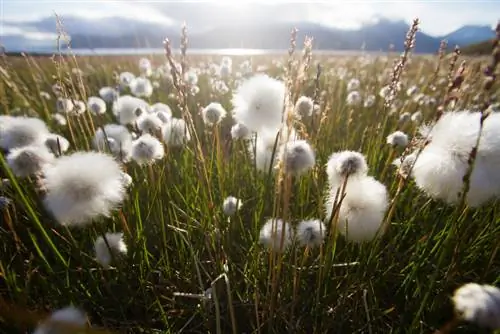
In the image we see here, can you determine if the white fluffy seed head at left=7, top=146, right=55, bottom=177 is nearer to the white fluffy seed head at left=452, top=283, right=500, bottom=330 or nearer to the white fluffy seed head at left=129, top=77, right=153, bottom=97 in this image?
the white fluffy seed head at left=452, top=283, right=500, bottom=330

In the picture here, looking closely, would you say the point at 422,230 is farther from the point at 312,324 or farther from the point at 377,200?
the point at 312,324

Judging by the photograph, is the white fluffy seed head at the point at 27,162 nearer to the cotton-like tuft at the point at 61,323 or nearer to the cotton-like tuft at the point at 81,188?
the cotton-like tuft at the point at 81,188

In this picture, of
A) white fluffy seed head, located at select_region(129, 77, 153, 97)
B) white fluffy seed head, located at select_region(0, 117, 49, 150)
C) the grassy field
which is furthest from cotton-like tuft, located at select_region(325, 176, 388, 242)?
white fluffy seed head, located at select_region(129, 77, 153, 97)

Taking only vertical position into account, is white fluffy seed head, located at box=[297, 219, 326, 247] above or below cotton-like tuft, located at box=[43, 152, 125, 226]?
below

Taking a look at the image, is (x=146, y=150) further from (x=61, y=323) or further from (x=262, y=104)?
(x=61, y=323)

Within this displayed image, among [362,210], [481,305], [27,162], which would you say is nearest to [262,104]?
[362,210]
